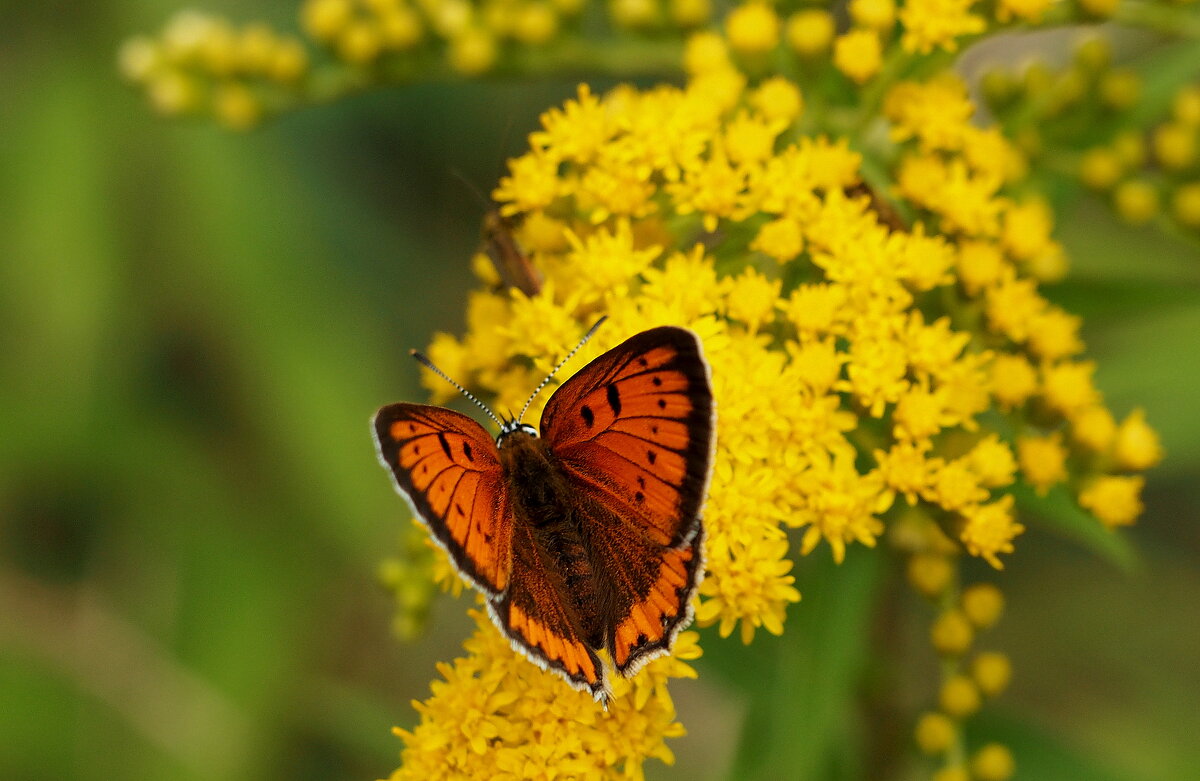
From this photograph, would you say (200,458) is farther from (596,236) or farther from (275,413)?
(596,236)

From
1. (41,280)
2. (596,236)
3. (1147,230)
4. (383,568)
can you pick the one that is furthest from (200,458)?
(1147,230)

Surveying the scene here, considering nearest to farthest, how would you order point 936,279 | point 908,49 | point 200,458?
point 936,279 → point 908,49 → point 200,458

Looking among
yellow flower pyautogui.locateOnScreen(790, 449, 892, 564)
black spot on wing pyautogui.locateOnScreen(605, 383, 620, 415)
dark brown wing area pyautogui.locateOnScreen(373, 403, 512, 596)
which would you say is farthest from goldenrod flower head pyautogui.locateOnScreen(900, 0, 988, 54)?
dark brown wing area pyautogui.locateOnScreen(373, 403, 512, 596)

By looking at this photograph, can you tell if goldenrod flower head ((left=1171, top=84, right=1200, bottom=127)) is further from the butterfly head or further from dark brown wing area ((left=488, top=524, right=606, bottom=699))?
dark brown wing area ((left=488, top=524, right=606, bottom=699))

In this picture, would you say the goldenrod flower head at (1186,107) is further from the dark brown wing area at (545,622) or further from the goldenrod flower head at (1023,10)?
the dark brown wing area at (545,622)

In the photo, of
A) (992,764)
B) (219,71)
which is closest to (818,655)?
(992,764)

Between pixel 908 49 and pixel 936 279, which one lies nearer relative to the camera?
pixel 936 279
